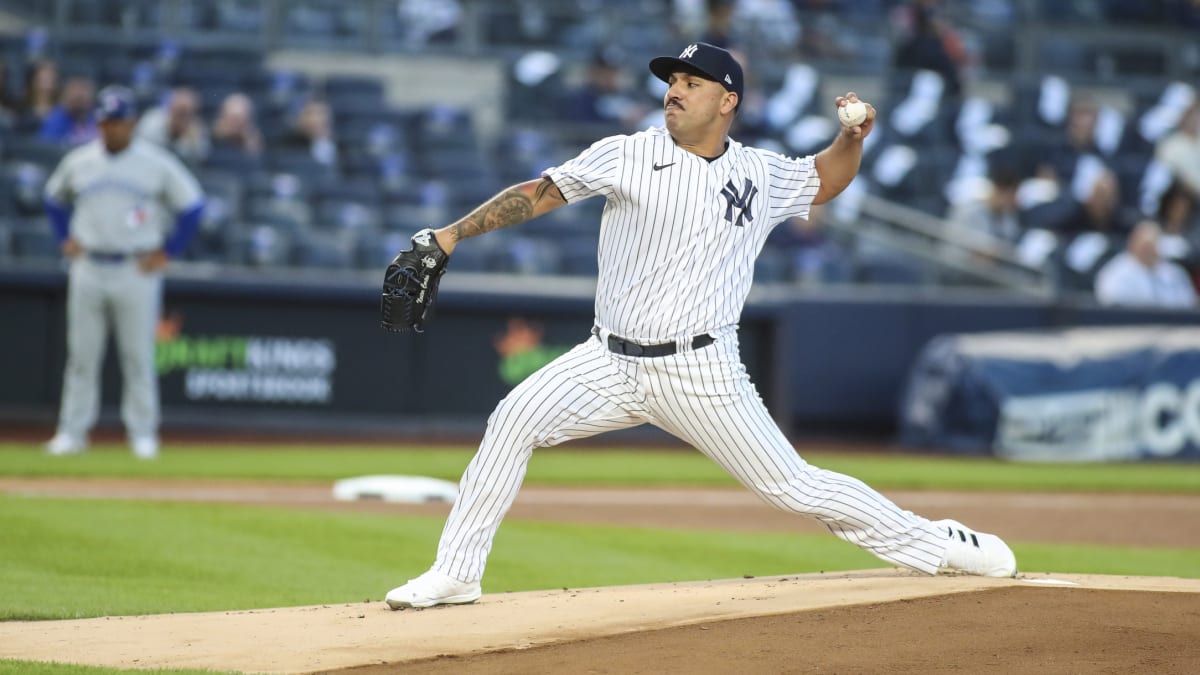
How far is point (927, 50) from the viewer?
1938 cm

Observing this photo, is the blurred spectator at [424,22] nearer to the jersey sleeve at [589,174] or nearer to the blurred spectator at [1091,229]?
the blurred spectator at [1091,229]

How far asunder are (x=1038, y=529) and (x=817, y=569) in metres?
2.59

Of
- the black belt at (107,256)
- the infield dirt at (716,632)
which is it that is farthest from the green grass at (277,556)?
the black belt at (107,256)

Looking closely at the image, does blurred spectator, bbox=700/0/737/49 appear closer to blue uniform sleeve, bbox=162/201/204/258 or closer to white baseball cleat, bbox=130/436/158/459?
blue uniform sleeve, bbox=162/201/204/258

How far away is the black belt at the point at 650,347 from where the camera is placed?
570cm

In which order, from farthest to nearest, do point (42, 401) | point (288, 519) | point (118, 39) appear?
point (118, 39)
point (42, 401)
point (288, 519)

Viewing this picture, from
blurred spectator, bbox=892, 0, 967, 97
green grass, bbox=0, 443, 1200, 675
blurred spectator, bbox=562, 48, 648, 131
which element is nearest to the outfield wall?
green grass, bbox=0, 443, 1200, 675

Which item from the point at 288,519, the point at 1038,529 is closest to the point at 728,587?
the point at 288,519

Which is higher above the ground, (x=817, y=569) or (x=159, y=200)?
(x=159, y=200)

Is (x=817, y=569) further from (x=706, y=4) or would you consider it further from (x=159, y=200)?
(x=706, y=4)

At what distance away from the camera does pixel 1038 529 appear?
32.9 ft

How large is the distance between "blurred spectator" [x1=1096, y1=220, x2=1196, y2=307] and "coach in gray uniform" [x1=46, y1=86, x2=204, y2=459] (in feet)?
29.3

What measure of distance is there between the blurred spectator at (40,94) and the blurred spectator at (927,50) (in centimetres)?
953

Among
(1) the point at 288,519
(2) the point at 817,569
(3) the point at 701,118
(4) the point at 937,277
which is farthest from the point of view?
(4) the point at 937,277
